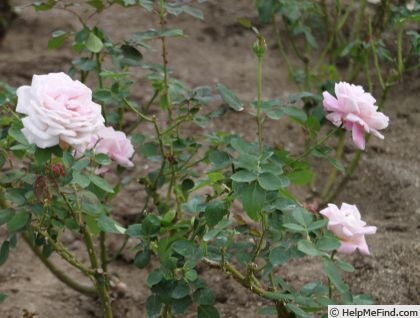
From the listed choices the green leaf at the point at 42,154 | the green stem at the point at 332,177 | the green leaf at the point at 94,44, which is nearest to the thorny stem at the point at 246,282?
the green leaf at the point at 42,154

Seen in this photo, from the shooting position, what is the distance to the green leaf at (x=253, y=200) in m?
1.37

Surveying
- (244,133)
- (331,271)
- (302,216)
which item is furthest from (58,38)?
(244,133)

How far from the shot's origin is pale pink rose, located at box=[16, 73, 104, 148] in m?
1.30

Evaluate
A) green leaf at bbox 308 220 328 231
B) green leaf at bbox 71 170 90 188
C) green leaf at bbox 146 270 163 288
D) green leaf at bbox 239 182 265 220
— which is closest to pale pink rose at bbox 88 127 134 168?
green leaf at bbox 71 170 90 188

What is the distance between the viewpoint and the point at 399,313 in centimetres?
169

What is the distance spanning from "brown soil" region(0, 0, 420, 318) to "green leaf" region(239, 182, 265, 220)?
685mm

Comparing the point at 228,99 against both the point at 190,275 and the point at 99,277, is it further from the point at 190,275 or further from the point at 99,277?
the point at 99,277

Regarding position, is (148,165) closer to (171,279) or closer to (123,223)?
(123,223)

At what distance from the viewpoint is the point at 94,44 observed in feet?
6.00

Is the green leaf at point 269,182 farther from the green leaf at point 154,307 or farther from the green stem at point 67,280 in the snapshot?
the green stem at point 67,280

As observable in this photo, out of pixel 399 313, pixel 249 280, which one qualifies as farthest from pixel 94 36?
pixel 399 313

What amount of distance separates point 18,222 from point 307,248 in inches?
21.4

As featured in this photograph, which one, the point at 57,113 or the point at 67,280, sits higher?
the point at 57,113

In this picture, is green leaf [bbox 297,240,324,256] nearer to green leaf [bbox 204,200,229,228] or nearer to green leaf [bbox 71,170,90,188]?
green leaf [bbox 204,200,229,228]
